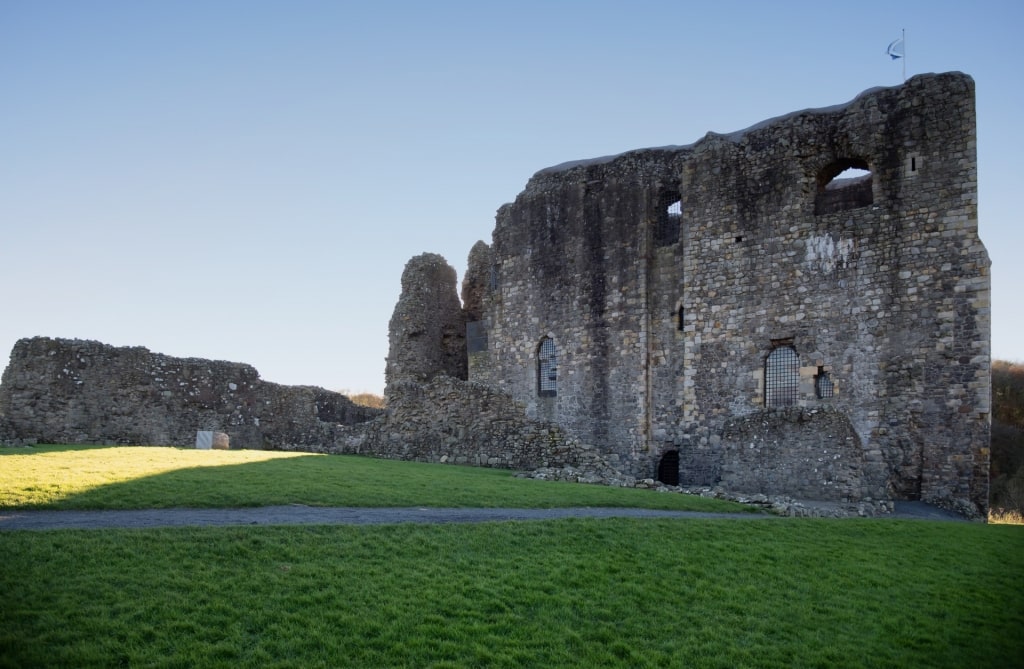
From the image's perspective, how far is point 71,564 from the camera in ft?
26.0

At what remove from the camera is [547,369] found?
3022 centimetres

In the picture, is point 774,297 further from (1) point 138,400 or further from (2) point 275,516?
(1) point 138,400

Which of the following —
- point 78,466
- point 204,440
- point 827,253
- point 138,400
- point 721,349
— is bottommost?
point 78,466

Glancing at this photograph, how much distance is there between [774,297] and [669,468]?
7.20 metres

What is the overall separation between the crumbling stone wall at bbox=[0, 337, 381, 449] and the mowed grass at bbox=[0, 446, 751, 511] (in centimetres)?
321

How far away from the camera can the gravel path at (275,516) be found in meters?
9.55

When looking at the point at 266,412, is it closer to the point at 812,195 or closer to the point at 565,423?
the point at 565,423

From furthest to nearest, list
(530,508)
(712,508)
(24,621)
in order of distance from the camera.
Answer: (712,508), (530,508), (24,621)

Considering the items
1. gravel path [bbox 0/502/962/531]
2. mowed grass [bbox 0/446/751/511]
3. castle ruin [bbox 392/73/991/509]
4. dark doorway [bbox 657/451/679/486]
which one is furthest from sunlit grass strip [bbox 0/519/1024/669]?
dark doorway [bbox 657/451/679/486]

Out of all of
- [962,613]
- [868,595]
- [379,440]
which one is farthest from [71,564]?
[379,440]

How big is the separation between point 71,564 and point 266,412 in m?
17.1

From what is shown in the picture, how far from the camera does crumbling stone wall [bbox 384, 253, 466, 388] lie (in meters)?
33.1

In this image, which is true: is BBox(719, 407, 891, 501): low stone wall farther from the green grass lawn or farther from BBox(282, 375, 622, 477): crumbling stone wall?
the green grass lawn

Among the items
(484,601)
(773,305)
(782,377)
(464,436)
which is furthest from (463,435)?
(484,601)
